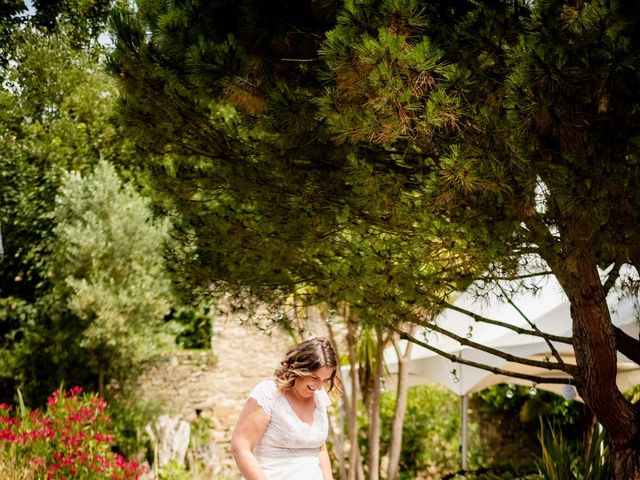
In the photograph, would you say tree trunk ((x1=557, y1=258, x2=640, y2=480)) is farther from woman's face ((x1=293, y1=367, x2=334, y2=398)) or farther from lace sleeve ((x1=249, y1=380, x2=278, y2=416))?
lace sleeve ((x1=249, y1=380, x2=278, y2=416))

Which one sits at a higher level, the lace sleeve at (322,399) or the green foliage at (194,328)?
the green foliage at (194,328)

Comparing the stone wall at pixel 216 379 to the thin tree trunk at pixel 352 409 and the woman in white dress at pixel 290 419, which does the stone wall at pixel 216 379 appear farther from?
the woman in white dress at pixel 290 419

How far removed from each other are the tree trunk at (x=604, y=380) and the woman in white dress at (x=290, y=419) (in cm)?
146

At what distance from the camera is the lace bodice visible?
3.18 meters

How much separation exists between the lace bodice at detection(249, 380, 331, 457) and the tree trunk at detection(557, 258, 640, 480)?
5.10 ft

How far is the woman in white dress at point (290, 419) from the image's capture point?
312 centimetres

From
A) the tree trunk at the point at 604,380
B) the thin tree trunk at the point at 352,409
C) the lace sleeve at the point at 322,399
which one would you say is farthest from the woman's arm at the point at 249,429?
the thin tree trunk at the point at 352,409

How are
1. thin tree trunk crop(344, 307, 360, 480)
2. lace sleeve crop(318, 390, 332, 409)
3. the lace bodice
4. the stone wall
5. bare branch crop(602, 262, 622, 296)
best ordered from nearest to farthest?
the lace bodice
lace sleeve crop(318, 390, 332, 409)
bare branch crop(602, 262, 622, 296)
thin tree trunk crop(344, 307, 360, 480)
the stone wall

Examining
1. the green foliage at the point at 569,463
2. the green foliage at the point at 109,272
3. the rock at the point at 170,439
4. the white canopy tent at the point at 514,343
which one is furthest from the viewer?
the green foliage at the point at 109,272

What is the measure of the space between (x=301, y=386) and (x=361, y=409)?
27.5 feet

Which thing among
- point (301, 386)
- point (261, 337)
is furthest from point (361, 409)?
point (301, 386)

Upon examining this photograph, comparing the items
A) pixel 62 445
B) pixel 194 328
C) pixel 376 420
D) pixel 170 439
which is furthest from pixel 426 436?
pixel 62 445

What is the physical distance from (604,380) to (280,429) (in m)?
1.87

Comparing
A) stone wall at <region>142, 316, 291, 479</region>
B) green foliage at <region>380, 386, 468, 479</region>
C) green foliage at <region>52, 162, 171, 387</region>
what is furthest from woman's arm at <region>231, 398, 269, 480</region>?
stone wall at <region>142, 316, 291, 479</region>
